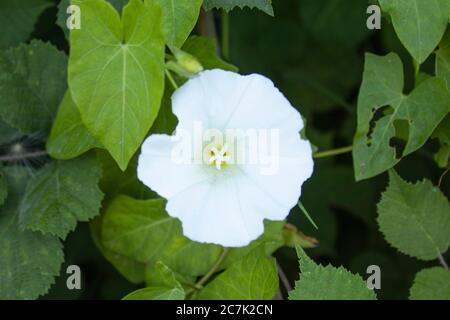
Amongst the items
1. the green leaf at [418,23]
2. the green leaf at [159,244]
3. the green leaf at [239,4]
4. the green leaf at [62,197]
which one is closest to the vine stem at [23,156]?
the green leaf at [62,197]

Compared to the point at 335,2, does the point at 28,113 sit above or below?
below

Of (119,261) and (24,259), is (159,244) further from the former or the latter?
(24,259)

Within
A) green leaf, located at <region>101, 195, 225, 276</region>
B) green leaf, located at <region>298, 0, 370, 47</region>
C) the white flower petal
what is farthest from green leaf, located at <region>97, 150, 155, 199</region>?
green leaf, located at <region>298, 0, 370, 47</region>

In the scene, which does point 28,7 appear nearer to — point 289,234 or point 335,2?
point 289,234

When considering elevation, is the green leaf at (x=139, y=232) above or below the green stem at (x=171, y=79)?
below

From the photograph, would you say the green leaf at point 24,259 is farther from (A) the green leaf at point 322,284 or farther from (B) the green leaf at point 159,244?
(A) the green leaf at point 322,284

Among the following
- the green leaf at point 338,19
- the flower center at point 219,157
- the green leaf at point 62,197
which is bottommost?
the green leaf at point 62,197
